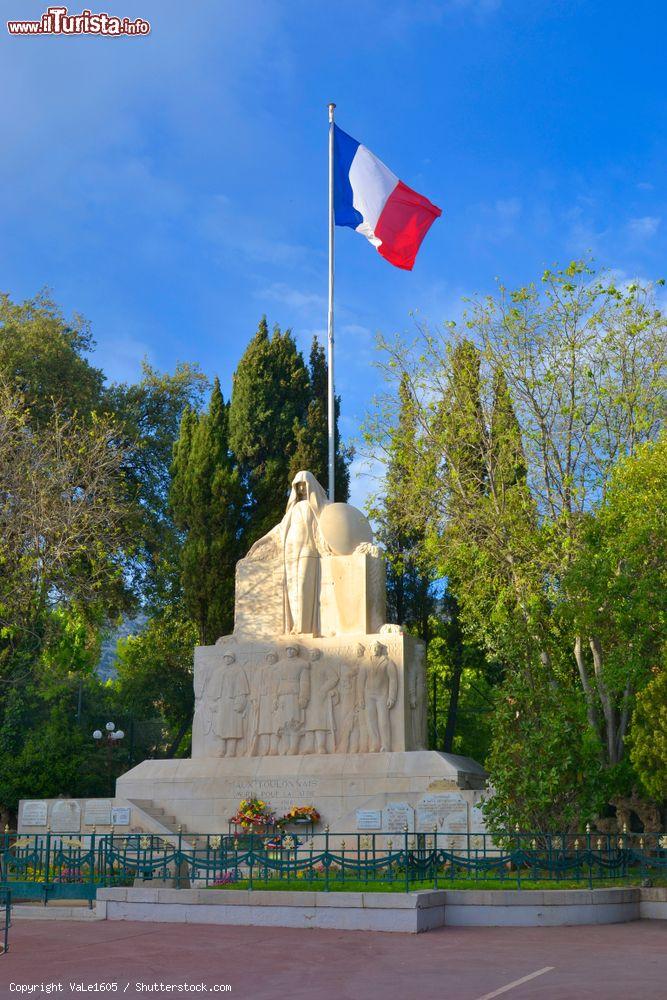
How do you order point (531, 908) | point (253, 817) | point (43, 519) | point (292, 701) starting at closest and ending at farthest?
point (531, 908) < point (253, 817) < point (292, 701) < point (43, 519)

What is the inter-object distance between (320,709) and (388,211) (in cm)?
1155

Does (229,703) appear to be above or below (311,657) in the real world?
below

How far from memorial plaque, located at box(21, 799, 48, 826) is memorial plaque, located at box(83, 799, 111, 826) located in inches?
46.9

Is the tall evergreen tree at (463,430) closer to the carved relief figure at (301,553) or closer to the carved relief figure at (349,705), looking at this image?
the carved relief figure at (301,553)

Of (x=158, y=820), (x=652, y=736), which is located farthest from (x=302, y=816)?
(x=652, y=736)

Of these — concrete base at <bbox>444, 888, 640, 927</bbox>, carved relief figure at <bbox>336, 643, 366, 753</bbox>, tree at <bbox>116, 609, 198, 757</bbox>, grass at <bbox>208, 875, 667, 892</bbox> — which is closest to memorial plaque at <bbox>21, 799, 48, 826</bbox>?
carved relief figure at <bbox>336, 643, 366, 753</bbox>

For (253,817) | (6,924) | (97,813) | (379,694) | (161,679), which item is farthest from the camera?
(161,679)

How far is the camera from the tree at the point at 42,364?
98.1 ft

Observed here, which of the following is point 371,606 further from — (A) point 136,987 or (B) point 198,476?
(A) point 136,987

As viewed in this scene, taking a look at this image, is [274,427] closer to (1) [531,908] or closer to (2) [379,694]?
(2) [379,694]

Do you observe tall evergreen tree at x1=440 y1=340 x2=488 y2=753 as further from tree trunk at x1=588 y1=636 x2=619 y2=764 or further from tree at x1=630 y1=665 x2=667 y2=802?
tree at x1=630 y1=665 x2=667 y2=802

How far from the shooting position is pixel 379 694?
22.1 metres

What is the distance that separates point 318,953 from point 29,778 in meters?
17.5

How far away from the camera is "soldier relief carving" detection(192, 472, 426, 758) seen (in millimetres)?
22156
